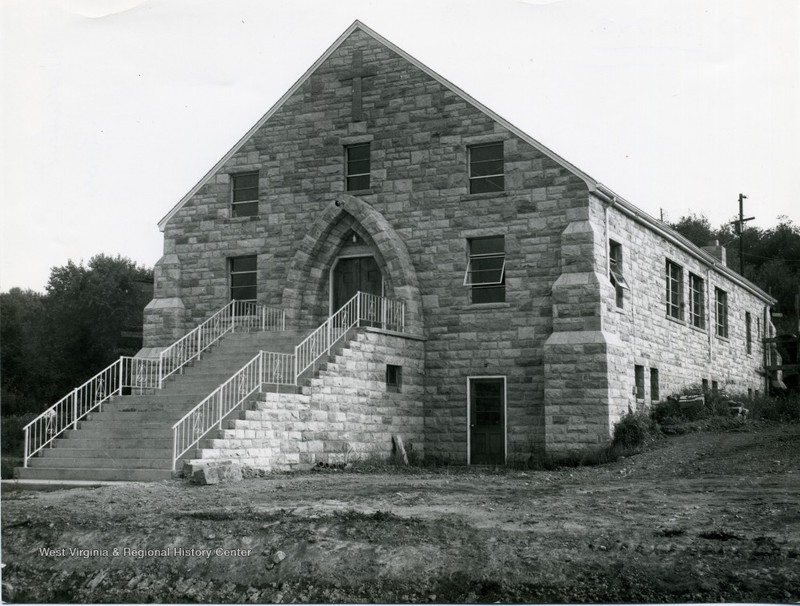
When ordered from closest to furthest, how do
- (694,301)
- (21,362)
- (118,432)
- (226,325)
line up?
(118,432), (226,325), (694,301), (21,362)

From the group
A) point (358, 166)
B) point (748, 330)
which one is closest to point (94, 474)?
point (358, 166)

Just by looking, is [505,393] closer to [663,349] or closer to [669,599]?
[663,349]

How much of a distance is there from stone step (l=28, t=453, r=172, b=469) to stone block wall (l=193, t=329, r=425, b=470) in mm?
898

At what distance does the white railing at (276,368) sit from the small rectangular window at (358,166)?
303 centimetres

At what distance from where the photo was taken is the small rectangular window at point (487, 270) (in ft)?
74.1

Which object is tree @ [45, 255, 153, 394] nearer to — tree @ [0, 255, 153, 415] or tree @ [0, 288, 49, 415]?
tree @ [0, 255, 153, 415]

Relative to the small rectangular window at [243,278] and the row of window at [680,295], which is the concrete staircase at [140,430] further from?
the row of window at [680,295]

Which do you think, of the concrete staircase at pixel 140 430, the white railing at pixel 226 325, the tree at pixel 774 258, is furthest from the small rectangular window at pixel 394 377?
the tree at pixel 774 258

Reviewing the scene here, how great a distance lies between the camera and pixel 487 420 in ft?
73.4

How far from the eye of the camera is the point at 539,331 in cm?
2188

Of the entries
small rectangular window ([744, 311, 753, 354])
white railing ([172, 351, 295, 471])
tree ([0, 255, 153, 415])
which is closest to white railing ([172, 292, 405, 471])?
white railing ([172, 351, 295, 471])

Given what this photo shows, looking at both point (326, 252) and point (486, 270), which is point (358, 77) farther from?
point (486, 270)

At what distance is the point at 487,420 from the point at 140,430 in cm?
821

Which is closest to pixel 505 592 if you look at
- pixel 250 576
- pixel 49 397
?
pixel 250 576
